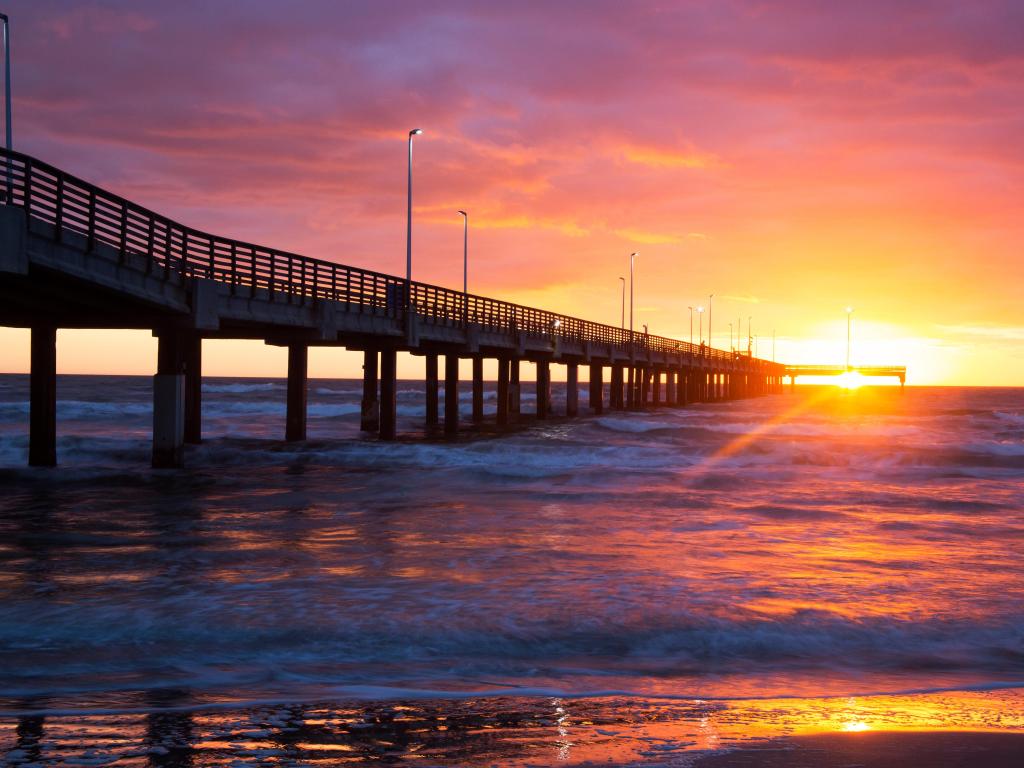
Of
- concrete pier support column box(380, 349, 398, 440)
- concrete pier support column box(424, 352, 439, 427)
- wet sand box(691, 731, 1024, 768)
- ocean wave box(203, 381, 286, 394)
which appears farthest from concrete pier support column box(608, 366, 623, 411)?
wet sand box(691, 731, 1024, 768)

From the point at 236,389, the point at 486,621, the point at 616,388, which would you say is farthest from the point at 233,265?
the point at 236,389

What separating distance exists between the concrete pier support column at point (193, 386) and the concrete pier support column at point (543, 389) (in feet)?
92.7

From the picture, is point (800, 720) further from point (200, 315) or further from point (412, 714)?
point (200, 315)

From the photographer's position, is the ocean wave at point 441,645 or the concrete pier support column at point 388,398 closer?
the ocean wave at point 441,645

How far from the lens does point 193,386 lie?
107 feet

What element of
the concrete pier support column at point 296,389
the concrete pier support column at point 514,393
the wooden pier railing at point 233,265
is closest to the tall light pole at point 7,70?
the wooden pier railing at point 233,265

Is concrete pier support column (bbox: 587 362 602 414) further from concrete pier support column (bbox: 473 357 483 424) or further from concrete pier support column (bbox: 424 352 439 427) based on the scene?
concrete pier support column (bbox: 424 352 439 427)

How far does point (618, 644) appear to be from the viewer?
28.9 feet

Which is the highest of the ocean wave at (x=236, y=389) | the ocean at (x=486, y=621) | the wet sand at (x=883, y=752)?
the ocean wave at (x=236, y=389)

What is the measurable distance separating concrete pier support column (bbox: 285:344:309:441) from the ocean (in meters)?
12.4

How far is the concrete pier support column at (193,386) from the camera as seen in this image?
32.2 m

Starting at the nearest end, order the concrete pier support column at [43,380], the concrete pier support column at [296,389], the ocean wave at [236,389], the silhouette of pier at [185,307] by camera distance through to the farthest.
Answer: the silhouette of pier at [185,307], the concrete pier support column at [43,380], the concrete pier support column at [296,389], the ocean wave at [236,389]

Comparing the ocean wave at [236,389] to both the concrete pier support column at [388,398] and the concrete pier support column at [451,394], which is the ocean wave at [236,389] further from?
the concrete pier support column at [388,398]

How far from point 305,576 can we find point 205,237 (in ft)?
51.9
